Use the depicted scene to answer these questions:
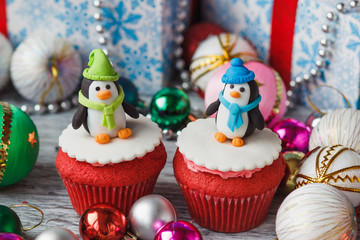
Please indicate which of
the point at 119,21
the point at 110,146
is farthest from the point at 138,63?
the point at 110,146

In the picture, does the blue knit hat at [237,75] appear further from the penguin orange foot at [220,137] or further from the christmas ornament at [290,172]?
the christmas ornament at [290,172]

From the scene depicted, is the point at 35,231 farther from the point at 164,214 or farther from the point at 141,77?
the point at 141,77

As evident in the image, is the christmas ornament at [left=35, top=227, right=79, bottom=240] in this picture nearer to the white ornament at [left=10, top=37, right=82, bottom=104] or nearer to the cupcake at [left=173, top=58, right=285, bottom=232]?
the cupcake at [left=173, top=58, right=285, bottom=232]

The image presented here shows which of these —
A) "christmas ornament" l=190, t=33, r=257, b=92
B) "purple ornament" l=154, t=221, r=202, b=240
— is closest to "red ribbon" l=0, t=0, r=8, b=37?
"christmas ornament" l=190, t=33, r=257, b=92

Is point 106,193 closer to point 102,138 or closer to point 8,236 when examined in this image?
point 102,138

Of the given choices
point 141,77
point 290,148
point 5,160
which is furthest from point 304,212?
point 141,77
